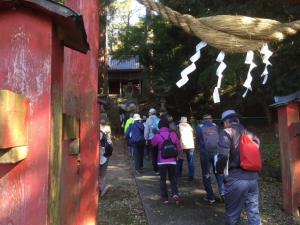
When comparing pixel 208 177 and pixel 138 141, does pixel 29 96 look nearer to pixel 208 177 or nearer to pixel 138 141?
pixel 208 177

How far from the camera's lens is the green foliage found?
1059 cm

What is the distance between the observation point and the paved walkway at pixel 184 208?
6910 mm

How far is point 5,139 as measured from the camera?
1765 millimetres

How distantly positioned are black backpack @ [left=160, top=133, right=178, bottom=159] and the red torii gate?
191cm

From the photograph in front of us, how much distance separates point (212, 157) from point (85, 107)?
4.87 meters

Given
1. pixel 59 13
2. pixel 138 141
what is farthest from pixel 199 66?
pixel 59 13

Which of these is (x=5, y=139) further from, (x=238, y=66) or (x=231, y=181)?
(x=238, y=66)

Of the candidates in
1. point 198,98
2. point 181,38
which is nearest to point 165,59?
point 181,38

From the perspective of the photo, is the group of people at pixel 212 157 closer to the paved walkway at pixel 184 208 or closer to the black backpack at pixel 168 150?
the black backpack at pixel 168 150

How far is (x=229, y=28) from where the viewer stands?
2.90 meters

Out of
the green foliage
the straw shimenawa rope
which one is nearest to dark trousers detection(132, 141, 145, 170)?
the green foliage

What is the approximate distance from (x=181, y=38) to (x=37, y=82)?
57.5 ft

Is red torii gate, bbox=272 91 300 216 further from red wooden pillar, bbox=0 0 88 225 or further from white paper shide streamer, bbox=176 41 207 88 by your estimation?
red wooden pillar, bbox=0 0 88 225

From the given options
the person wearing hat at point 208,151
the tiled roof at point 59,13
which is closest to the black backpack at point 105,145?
the person wearing hat at point 208,151
